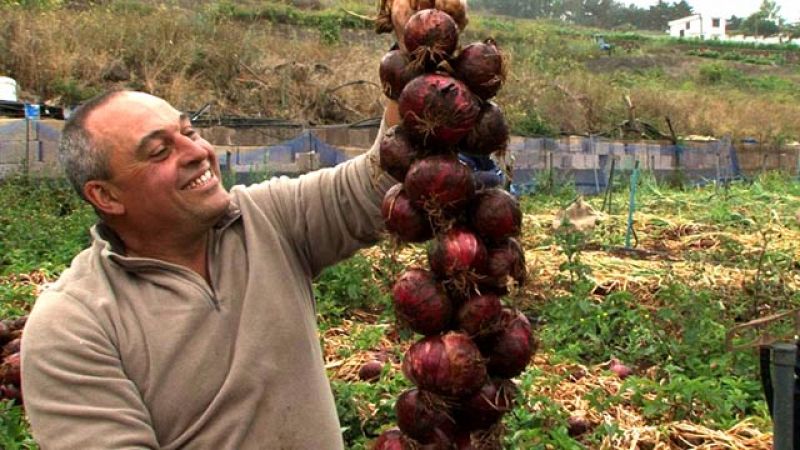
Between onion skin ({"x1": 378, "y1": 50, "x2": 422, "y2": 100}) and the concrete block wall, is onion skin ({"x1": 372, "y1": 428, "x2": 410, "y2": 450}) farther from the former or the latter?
the concrete block wall

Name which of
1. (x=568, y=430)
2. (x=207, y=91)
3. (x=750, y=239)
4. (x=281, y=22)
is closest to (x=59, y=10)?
(x=207, y=91)

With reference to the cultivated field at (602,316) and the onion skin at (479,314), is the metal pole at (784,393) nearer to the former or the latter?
the cultivated field at (602,316)

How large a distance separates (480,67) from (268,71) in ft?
51.7

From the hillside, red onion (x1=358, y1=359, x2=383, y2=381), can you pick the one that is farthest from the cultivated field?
the hillside

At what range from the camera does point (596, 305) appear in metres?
6.62

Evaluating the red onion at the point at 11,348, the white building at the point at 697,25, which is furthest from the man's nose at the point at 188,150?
the white building at the point at 697,25

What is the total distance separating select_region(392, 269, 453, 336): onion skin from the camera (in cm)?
163

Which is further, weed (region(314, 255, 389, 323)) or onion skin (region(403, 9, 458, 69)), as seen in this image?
weed (region(314, 255, 389, 323))

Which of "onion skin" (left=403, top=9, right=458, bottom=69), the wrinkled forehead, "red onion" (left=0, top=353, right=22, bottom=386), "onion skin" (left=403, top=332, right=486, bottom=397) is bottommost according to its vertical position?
"red onion" (left=0, top=353, right=22, bottom=386)

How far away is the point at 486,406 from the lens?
165cm

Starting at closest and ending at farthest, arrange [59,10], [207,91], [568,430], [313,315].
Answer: [313,315] → [568,430] → [207,91] → [59,10]

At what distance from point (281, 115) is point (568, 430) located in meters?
12.4

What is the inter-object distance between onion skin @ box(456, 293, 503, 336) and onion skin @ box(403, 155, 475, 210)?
203 mm

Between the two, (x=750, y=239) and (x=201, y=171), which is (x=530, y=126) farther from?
(x=201, y=171)
